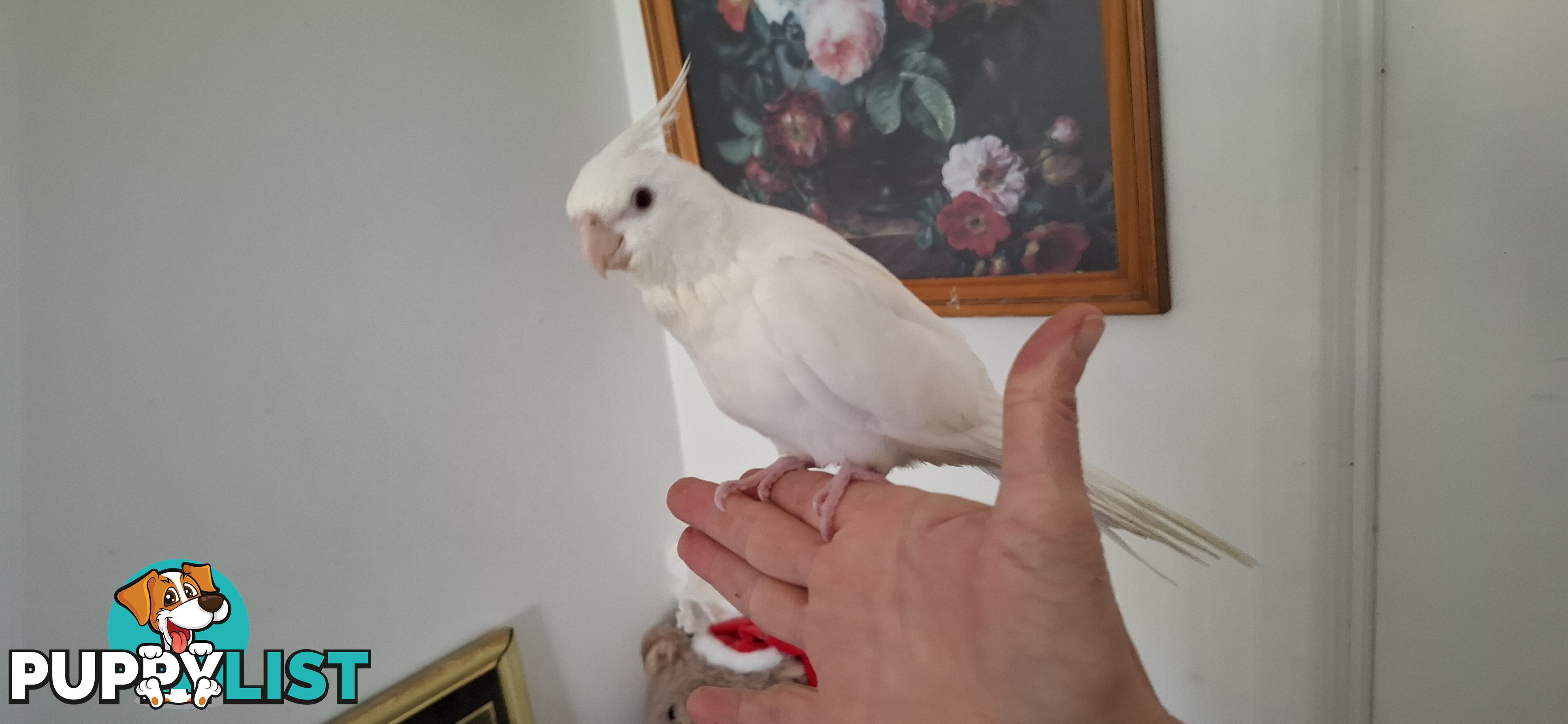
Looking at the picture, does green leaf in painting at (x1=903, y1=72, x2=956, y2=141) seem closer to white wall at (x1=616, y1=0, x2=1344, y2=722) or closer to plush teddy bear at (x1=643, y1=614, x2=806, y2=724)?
white wall at (x1=616, y1=0, x2=1344, y2=722)

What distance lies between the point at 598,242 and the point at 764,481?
0.39 m

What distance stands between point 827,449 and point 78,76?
1.05m

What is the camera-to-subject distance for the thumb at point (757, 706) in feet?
2.48

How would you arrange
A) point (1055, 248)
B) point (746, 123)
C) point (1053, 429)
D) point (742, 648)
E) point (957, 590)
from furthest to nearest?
1. point (742, 648)
2. point (746, 123)
3. point (1055, 248)
4. point (957, 590)
5. point (1053, 429)

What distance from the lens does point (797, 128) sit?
1274mm

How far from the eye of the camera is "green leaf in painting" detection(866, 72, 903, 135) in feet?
3.77

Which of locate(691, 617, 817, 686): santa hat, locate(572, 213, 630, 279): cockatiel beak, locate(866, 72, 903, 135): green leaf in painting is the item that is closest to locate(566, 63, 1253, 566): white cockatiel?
locate(572, 213, 630, 279): cockatiel beak

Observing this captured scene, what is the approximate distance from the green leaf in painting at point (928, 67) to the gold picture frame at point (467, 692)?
1262 mm

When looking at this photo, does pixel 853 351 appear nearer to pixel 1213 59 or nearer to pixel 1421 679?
pixel 1213 59

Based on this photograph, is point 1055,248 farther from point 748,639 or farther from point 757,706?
point 748,639

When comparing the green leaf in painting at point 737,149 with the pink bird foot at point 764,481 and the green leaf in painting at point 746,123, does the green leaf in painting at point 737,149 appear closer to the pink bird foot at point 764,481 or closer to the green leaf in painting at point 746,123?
the green leaf in painting at point 746,123

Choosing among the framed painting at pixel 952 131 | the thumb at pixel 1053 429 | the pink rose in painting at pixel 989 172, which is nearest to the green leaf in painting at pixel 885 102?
the framed painting at pixel 952 131

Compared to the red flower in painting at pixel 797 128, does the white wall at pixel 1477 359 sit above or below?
below
